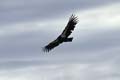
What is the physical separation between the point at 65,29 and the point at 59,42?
2.85 m

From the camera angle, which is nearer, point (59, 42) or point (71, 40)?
point (71, 40)

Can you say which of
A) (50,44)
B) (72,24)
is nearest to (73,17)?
(72,24)

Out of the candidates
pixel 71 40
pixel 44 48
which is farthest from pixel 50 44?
pixel 71 40

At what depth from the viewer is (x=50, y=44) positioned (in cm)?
7431

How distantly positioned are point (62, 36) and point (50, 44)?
5603 millimetres

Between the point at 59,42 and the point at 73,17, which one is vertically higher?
the point at 73,17

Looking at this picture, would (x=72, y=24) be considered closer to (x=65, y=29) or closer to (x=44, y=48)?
(x=65, y=29)

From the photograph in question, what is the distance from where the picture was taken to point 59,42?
7150 cm

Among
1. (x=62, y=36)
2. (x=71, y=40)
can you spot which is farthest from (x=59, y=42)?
(x=71, y=40)

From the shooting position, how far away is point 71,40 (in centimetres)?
6291

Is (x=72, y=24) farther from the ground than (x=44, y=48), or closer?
farther from the ground

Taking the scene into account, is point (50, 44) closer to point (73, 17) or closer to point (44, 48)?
point (44, 48)

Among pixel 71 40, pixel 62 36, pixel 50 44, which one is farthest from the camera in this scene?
pixel 50 44

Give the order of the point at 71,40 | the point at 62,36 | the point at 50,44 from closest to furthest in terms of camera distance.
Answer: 1. the point at 71,40
2. the point at 62,36
3. the point at 50,44
